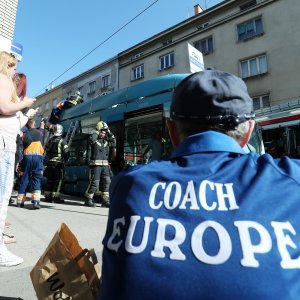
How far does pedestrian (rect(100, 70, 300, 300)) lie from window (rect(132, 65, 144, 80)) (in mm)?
27010

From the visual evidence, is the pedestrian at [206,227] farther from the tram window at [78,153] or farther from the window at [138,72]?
the window at [138,72]

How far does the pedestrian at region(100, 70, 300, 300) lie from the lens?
769 mm

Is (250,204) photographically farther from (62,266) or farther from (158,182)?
(62,266)

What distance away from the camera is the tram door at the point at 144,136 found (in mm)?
6938

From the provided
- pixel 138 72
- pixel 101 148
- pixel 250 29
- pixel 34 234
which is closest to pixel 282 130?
pixel 101 148

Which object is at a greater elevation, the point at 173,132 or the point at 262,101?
the point at 262,101

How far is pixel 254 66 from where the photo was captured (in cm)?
2094

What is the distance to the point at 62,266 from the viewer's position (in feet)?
5.08

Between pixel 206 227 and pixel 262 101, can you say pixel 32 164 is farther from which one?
pixel 262 101

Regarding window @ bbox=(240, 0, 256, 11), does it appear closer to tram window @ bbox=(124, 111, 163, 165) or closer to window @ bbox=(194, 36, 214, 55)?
window @ bbox=(194, 36, 214, 55)

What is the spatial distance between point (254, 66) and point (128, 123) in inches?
623

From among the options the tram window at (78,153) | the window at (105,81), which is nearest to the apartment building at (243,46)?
the window at (105,81)

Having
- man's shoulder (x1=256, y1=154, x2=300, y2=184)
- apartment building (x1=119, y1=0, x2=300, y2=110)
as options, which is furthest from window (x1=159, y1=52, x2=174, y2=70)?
man's shoulder (x1=256, y1=154, x2=300, y2=184)

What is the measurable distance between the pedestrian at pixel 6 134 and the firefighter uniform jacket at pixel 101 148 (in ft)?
14.5
